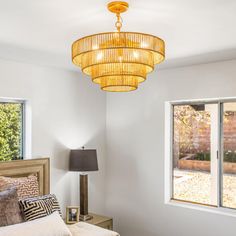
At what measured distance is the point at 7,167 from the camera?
129 inches

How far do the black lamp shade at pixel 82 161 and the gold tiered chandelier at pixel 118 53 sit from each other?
70.9 inches

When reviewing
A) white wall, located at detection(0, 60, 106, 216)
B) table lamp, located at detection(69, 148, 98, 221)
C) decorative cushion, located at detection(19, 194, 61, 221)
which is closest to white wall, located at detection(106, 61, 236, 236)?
white wall, located at detection(0, 60, 106, 216)

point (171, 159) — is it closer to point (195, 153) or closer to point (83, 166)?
point (195, 153)

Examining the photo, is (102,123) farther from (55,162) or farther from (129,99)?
(55,162)

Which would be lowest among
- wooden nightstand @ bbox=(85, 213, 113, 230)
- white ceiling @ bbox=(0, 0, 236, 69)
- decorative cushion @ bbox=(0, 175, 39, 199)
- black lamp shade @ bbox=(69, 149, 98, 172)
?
wooden nightstand @ bbox=(85, 213, 113, 230)

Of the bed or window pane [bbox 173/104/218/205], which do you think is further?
window pane [bbox 173/104/218/205]

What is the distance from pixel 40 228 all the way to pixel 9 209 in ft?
1.08

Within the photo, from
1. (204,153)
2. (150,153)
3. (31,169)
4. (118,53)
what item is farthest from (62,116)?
(118,53)

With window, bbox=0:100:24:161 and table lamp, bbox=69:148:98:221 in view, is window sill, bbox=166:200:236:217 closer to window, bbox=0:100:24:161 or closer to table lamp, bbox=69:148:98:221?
table lamp, bbox=69:148:98:221

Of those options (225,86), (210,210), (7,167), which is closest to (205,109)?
(225,86)

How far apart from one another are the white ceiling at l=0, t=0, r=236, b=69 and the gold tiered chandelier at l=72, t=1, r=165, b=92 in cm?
18

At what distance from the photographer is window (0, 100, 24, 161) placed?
3488 millimetres

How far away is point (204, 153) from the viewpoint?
3.72 metres

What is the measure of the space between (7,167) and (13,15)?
1.75m
